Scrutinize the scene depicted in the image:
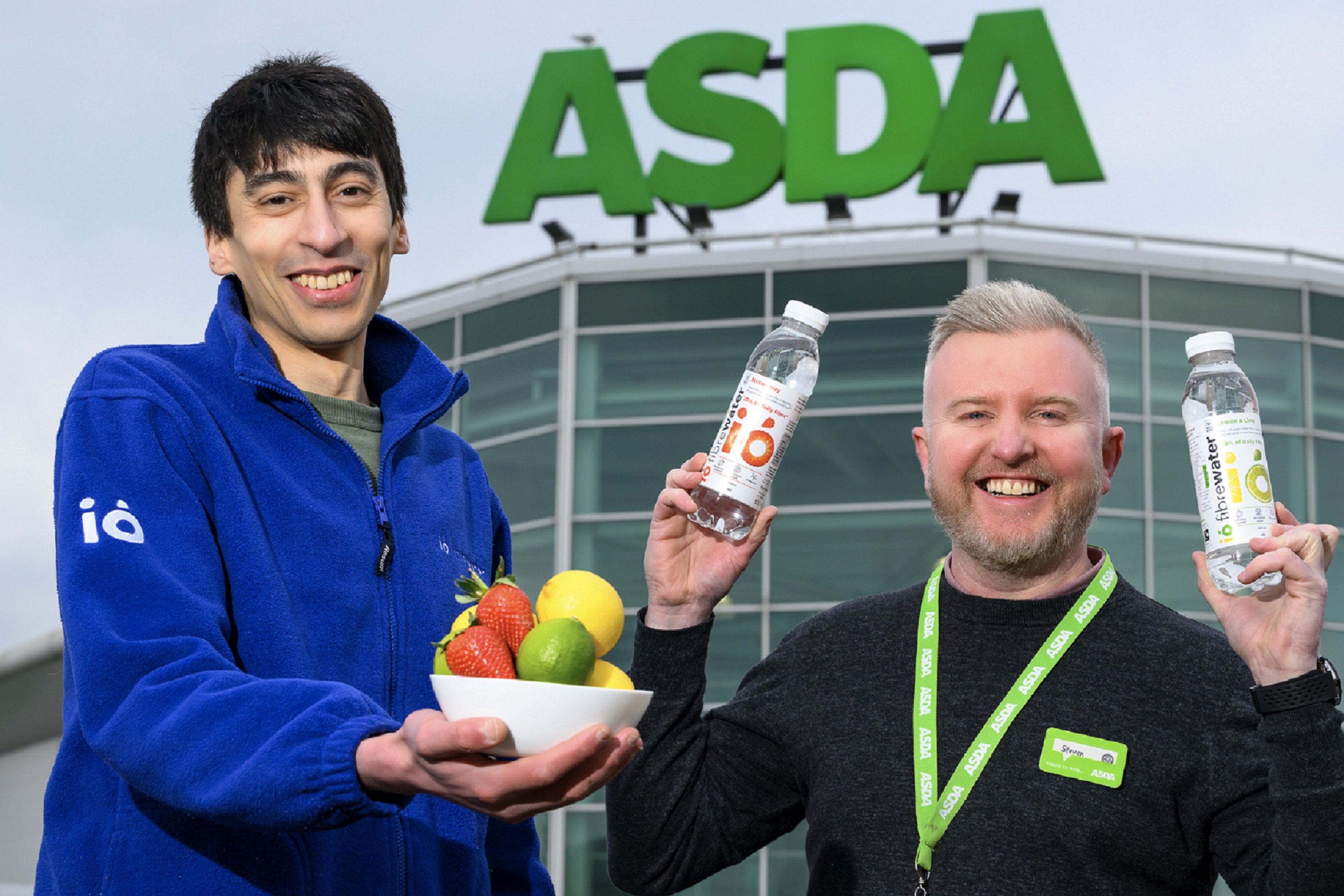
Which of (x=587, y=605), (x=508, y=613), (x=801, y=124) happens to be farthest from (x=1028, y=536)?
(x=801, y=124)

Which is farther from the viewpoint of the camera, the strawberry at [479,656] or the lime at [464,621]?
the lime at [464,621]

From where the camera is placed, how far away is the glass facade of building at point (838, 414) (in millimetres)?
18266

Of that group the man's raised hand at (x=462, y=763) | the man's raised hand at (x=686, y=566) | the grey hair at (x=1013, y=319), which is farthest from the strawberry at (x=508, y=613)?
the grey hair at (x=1013, y=319)

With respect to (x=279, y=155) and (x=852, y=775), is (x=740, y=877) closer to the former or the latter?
(x=852, y=775)

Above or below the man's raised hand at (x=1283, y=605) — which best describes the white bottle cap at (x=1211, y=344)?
above

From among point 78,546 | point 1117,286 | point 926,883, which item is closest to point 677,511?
point 926,883

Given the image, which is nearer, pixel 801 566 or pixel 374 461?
pixel 374 461

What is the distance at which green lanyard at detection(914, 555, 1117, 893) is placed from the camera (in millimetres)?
3328

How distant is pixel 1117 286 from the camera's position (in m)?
19.0

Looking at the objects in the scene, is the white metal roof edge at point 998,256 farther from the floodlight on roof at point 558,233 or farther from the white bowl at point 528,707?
the white bowl at point 528,707

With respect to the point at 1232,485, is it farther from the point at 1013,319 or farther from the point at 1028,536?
the point at 1013,319

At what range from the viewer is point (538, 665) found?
233 centimetres

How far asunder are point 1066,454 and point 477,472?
1.47m

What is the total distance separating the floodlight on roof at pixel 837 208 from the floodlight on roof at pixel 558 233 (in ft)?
12.4
